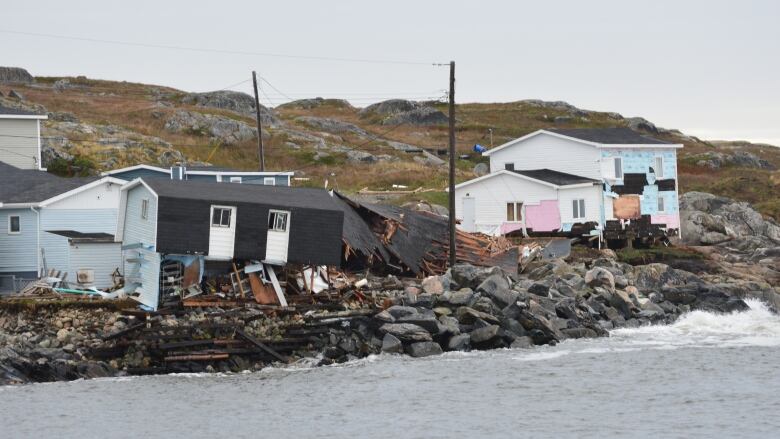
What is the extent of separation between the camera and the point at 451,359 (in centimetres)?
3644

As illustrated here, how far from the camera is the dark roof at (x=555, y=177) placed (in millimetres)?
62375

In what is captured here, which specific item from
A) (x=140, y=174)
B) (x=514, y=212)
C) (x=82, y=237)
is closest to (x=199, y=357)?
(x=82, y=237)

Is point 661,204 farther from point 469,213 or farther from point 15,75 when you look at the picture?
point 15,75

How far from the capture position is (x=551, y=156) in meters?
66.3

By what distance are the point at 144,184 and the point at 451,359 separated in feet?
40.9

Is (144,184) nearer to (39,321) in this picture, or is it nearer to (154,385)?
(39,321)

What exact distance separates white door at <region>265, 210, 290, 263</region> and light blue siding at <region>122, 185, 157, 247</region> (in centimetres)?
386

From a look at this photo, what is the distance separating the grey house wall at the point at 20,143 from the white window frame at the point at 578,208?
97.0ft

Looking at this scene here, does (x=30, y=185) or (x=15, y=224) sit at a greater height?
(x=30, y=185)

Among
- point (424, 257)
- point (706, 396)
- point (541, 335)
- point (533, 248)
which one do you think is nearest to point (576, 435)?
point (706, 396)

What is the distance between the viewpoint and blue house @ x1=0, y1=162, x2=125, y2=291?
44.6 m

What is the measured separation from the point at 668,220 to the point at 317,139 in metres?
43.4

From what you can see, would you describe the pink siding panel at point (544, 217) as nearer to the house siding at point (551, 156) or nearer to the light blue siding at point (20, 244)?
the house siding at point (551, 156)

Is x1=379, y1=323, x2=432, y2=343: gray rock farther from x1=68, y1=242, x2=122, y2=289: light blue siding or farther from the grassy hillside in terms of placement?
the grassy hillside
